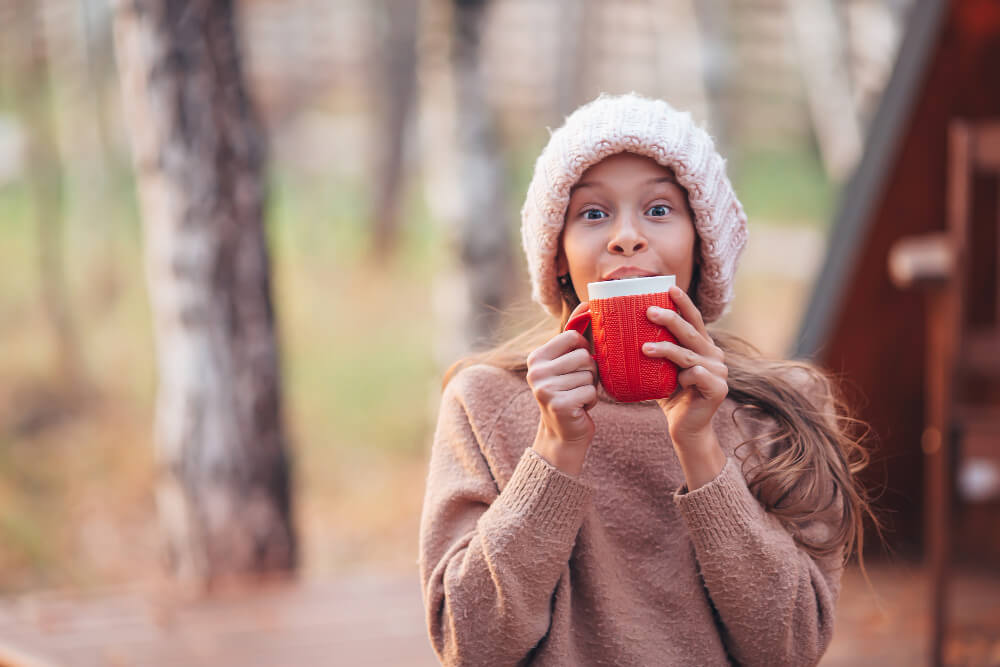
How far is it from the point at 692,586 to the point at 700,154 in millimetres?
667

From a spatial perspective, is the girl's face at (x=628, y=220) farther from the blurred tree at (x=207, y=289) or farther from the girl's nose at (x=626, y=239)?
the blurred tree at (x=207, y=289)

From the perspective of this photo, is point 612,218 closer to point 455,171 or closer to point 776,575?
point 776,575

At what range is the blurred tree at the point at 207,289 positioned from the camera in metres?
3.45

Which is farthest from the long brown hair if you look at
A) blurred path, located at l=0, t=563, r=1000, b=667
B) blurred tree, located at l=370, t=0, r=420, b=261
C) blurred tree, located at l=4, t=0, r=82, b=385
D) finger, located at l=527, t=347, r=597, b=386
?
blurred tree, located at l=370, t=0, r=420, b=261

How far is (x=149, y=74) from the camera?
3434mm

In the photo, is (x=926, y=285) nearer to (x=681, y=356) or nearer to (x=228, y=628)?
(x=681, y=356)

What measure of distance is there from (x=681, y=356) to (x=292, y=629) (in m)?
2.18

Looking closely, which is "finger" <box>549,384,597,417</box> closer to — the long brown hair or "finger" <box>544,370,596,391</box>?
"finger" <box>544,370,596,391</box>

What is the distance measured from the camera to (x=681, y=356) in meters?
1.31

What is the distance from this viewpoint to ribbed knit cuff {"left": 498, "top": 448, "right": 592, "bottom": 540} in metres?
1.38

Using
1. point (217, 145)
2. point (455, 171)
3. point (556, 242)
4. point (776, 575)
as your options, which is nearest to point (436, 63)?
point (455, 171)

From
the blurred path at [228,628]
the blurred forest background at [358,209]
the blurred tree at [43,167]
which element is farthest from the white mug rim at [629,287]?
the blurred tree at [43,167]

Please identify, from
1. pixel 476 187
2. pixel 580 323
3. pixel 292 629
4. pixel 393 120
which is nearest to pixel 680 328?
pixel 580 323

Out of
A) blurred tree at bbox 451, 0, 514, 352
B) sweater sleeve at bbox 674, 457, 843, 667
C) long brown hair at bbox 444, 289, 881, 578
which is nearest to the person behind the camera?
sweater sleeve at bbox 674, 457, 843, 667
